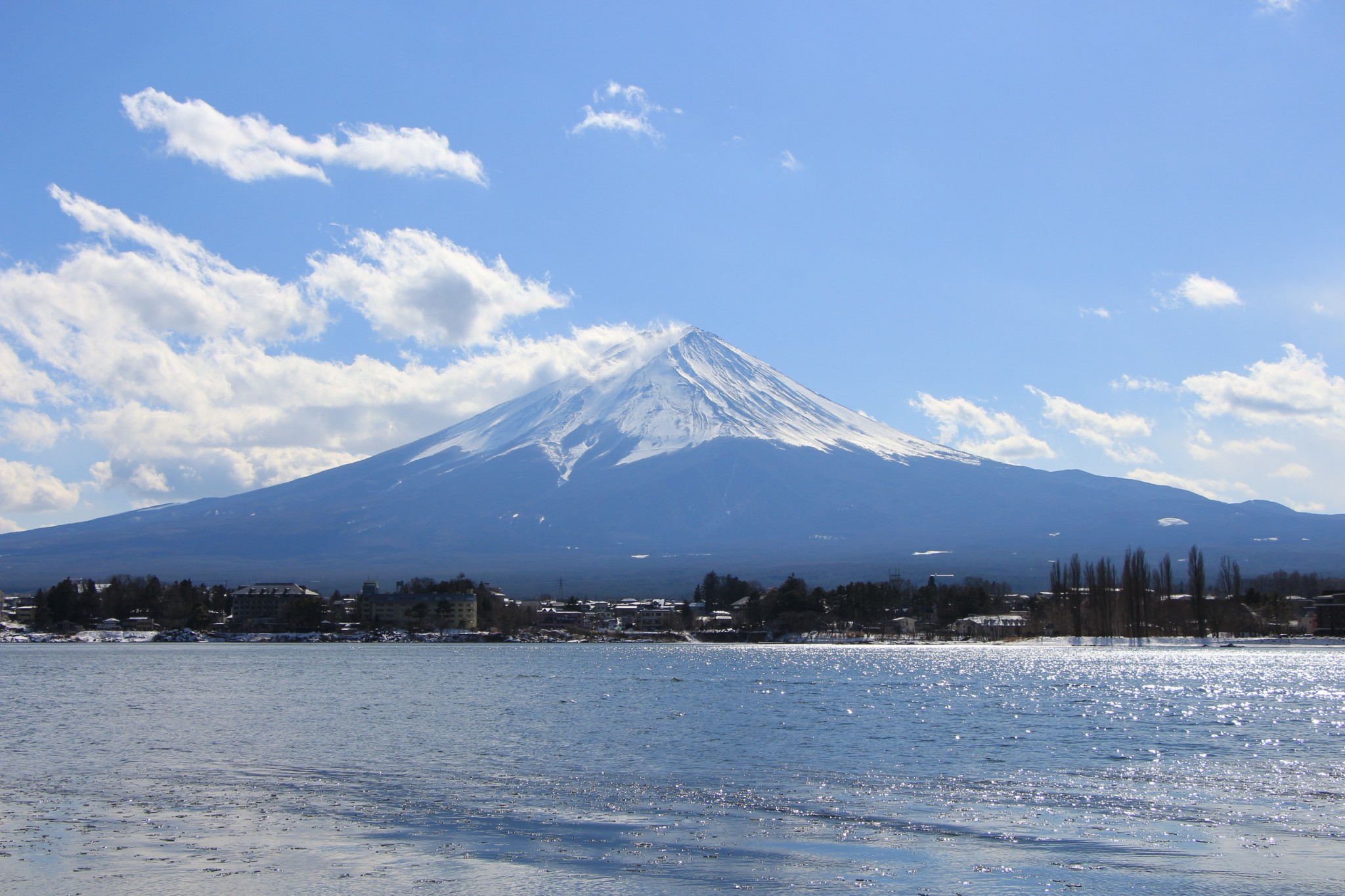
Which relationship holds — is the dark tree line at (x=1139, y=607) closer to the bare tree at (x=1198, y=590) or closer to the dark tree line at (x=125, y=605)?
the bare tree at (x=1198, y=590)

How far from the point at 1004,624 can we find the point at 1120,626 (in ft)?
101

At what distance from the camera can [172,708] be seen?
4584 cm

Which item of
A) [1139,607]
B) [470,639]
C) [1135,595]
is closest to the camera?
[1135,595]

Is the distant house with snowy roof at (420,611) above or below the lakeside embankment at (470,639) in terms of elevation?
above

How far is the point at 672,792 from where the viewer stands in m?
25.0

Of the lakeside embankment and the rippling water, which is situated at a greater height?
the rippling water

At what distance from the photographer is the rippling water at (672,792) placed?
17422mm

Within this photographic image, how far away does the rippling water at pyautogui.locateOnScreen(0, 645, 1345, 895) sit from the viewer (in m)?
17.4

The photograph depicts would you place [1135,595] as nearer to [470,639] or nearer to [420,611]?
[470,639]

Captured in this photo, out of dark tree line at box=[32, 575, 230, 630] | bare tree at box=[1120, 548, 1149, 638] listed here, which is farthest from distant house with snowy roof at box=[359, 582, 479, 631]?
bare tree at box=[1120, 548, 1149, 638]

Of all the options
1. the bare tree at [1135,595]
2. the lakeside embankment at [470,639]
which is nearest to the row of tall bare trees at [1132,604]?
the bare tree at [1135,595]

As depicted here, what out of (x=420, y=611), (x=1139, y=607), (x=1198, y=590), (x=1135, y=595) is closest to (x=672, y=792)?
(x=1135, y=595)

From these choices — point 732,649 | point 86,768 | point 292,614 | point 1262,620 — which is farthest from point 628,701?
point 292,614

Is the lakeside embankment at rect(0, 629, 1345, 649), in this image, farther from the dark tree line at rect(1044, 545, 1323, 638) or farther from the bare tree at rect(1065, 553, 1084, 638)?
the dark tree line at rect(1044, 545, 1323, 638)
